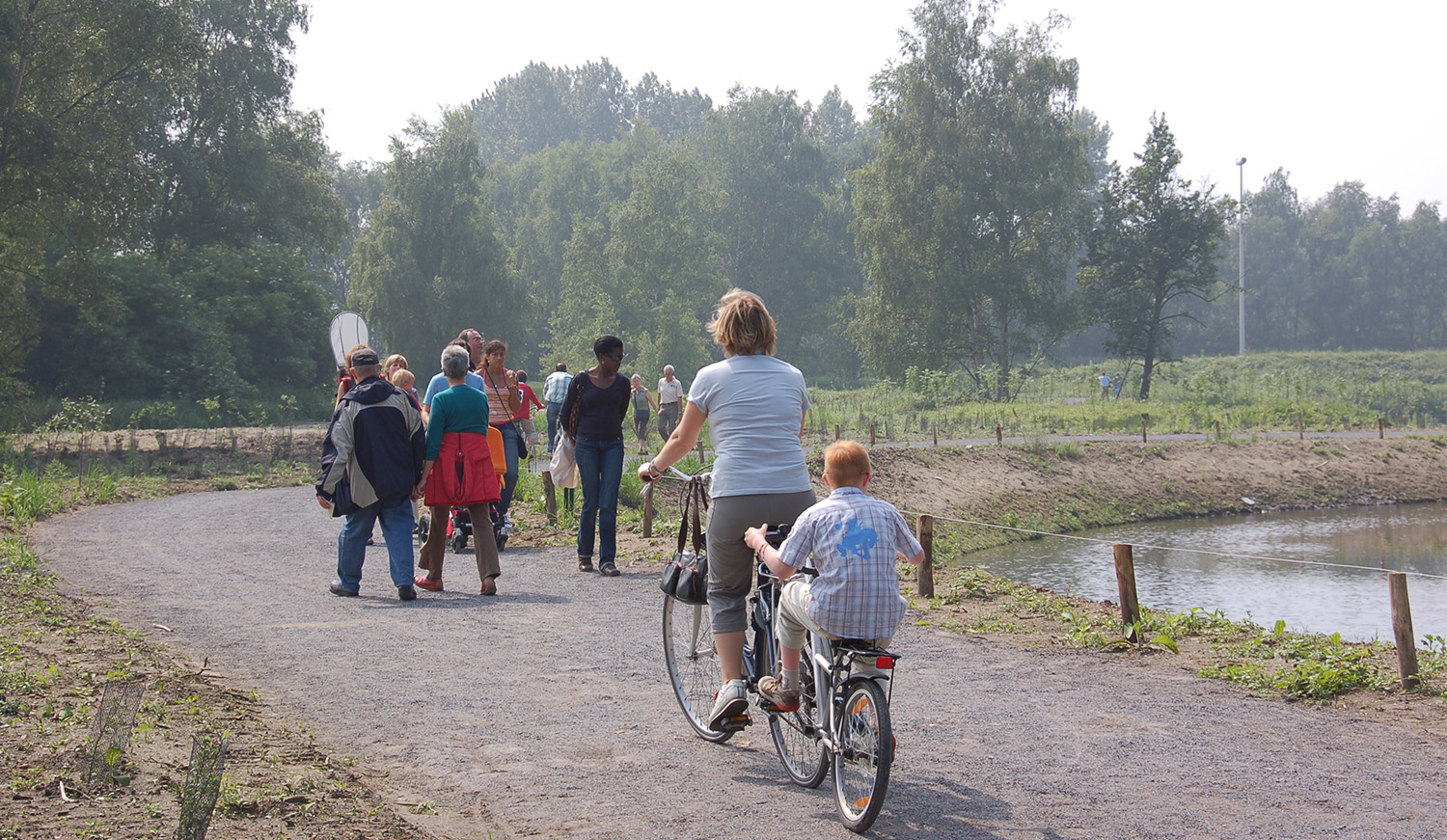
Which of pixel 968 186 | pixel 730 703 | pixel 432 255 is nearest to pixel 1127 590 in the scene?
pixel 730 703

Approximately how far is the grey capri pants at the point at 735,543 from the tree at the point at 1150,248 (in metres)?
49.7

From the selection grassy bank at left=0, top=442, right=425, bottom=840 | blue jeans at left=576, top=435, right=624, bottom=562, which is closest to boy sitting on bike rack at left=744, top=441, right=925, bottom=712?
grassy bank at left=0, top=442, right=425, bottom=840

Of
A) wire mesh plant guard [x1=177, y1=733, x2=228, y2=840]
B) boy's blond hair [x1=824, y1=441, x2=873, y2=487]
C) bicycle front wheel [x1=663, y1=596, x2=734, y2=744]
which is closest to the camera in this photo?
wire mesh plant guard [x1=177, y1=733, x2=228, y2=840]

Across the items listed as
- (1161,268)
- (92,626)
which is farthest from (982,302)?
(92,626)

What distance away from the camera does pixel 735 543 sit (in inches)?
187

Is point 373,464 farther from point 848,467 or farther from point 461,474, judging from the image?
point 848,467

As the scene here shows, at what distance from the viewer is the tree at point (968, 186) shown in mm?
50125

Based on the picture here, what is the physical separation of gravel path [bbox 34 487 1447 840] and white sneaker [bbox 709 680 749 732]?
9.7 inches

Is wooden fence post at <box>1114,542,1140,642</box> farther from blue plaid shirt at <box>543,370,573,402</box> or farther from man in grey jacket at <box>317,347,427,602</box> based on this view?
blue plaid shirt at <box>543,370,573,402</box>

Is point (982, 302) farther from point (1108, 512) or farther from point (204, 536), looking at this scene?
point (204, 536)

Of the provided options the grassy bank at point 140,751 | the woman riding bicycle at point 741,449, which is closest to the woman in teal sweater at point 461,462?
the grassy bank at point 140,751

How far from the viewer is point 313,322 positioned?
43656mm

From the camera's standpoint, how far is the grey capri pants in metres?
4.69

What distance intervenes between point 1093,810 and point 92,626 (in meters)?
6.53
